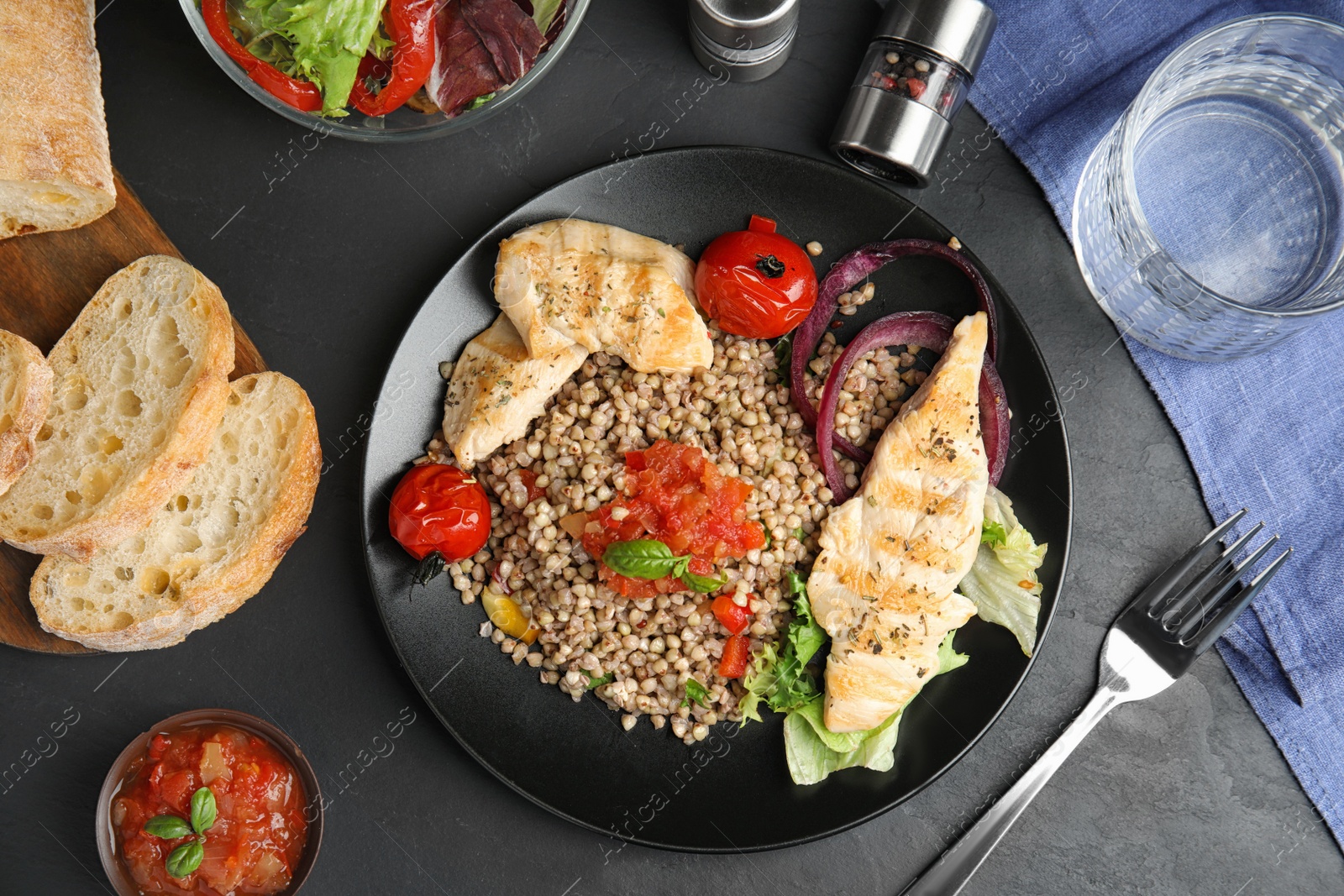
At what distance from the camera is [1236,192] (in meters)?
2.69

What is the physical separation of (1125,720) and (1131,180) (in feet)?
5.73

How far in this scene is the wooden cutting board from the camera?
2.55 metres

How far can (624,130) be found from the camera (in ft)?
9.14

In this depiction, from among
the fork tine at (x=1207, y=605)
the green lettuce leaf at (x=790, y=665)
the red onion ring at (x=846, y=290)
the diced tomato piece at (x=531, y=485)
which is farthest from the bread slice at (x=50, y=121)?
the fork tine at (x=1207, y=605)

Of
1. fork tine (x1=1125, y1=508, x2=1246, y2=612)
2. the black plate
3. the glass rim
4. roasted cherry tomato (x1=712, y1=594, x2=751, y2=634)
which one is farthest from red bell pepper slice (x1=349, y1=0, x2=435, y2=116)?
fork tine (x1=1125, y1=508, x2=1246, y2=612)

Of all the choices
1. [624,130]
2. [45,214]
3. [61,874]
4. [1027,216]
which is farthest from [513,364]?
[61,874]

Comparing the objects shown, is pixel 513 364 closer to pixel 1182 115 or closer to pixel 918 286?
pixel 918 286

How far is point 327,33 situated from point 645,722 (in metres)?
2.11

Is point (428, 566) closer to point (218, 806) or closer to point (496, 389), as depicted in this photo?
point (496, 389)

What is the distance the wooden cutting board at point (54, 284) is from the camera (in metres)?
2.55

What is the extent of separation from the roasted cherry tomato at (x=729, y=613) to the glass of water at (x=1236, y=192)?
1.57 meters

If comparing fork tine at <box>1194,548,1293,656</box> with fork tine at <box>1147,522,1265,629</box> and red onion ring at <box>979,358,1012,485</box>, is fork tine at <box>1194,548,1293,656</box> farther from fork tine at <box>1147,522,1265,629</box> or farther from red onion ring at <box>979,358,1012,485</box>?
red onion ring at <box>979,358,1012,485</box>

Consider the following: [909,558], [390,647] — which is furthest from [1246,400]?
[390,647]

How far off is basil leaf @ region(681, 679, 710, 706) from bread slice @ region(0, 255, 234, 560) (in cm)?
160
